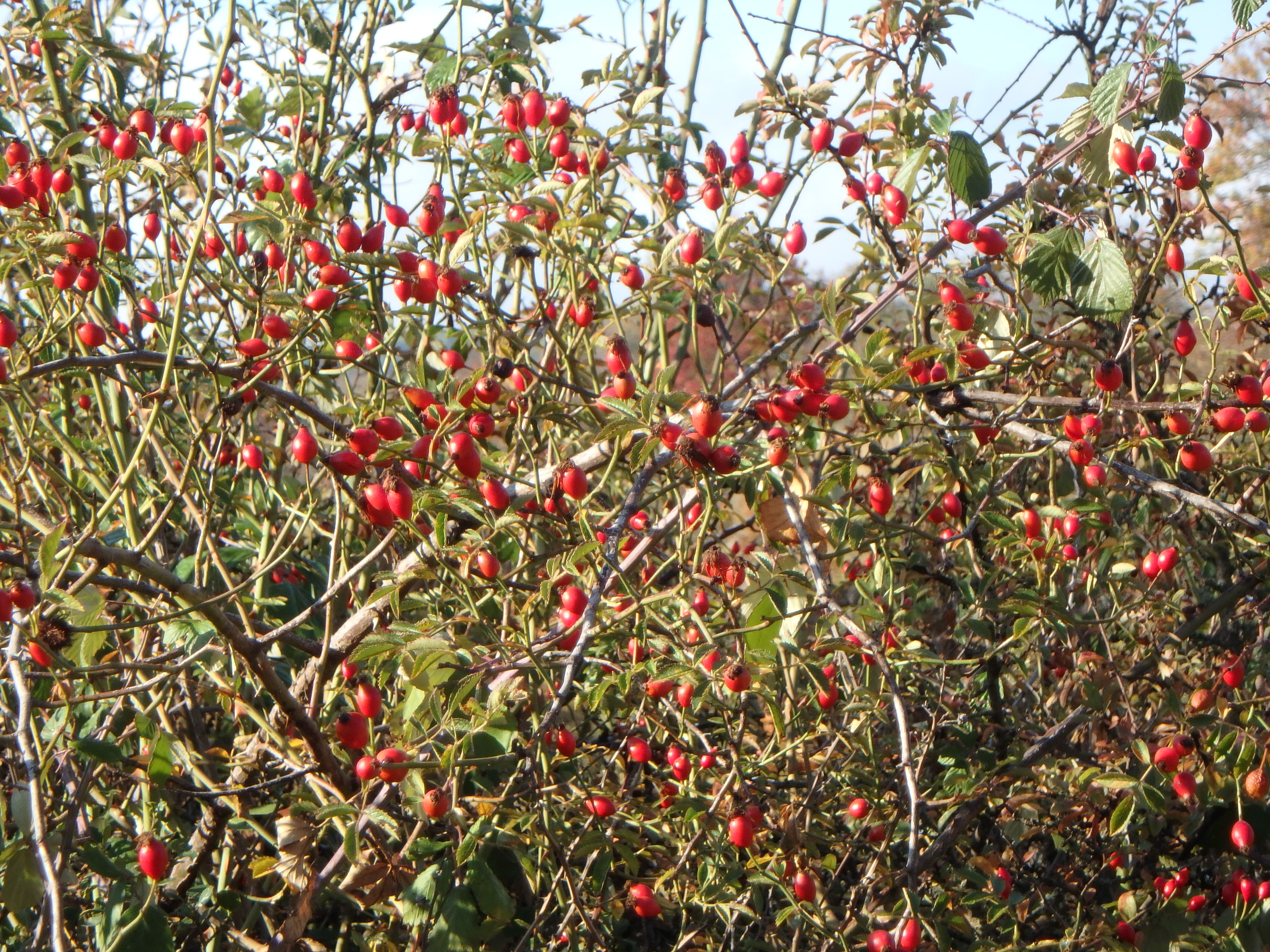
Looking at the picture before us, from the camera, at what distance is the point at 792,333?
5.82 ft

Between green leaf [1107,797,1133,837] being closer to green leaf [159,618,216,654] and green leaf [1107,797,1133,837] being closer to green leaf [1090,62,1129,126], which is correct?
green leaf [1090,62,1129,126]

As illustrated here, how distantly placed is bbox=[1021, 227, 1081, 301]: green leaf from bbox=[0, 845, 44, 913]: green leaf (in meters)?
1.48

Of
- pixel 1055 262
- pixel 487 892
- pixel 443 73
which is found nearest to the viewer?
pixel 1055 262

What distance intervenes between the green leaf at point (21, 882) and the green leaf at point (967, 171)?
1430 millimetres

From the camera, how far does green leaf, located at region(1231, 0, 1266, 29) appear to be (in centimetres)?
143

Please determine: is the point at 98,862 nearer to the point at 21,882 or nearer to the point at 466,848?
the point at 21,882

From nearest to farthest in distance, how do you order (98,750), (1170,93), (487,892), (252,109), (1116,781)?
(98,750) → (1170,93) → (487,892) → (1116,781) → (252,109)

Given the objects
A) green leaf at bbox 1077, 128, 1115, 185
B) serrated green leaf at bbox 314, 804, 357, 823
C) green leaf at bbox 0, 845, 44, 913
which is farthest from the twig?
green leaf at bbox 1077, 128, 1115, 185

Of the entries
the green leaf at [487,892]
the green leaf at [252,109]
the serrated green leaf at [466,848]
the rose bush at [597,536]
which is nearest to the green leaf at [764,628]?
the rose bush at [597,536]

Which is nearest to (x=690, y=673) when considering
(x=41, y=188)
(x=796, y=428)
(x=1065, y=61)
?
(x=796, y=428)

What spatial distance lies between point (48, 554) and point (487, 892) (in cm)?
86

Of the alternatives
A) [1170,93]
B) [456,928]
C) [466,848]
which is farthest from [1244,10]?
[456,928]

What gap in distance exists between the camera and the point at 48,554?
112cm

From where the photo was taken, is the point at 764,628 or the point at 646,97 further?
the point at 646,97
